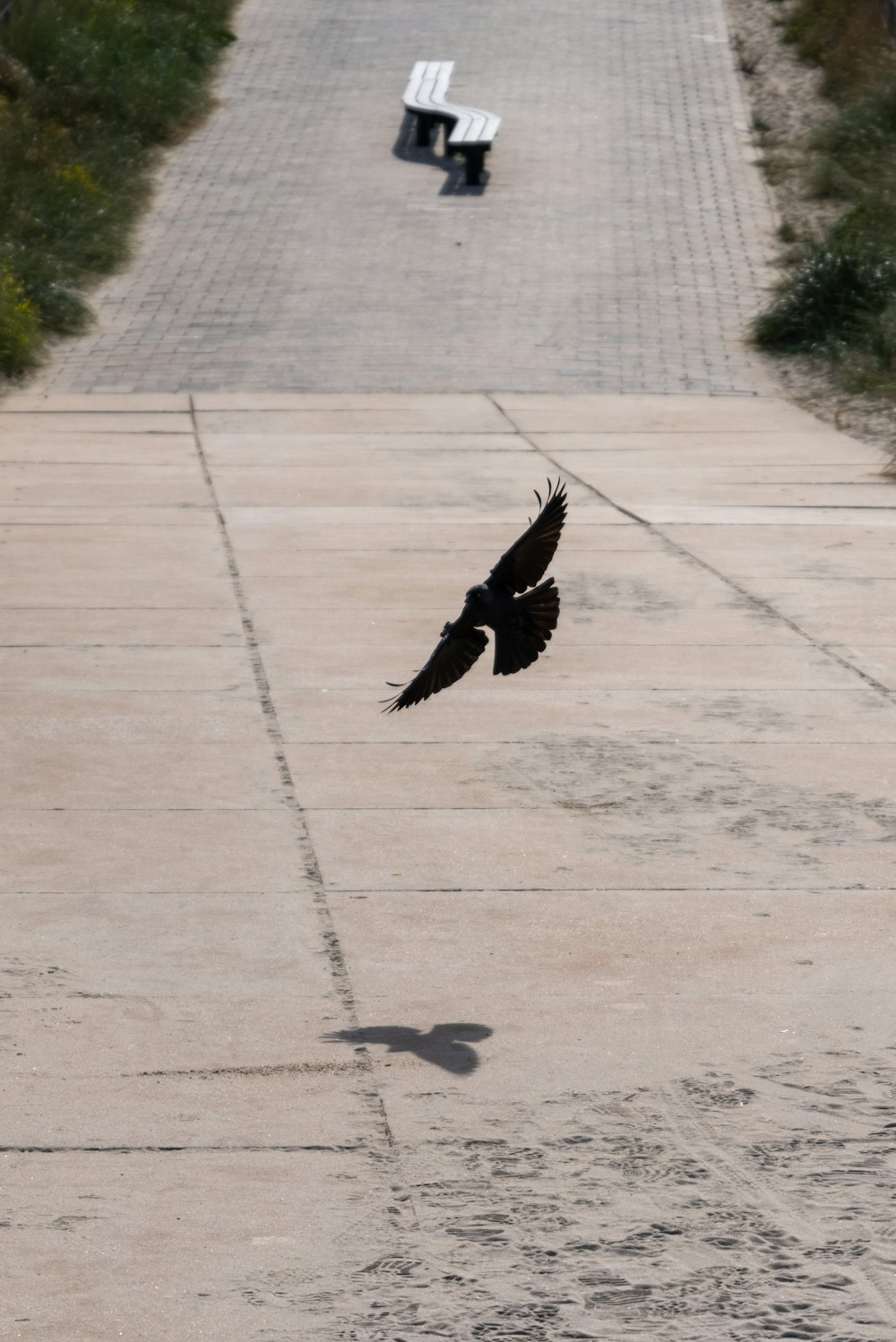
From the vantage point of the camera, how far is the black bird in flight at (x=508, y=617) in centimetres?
456

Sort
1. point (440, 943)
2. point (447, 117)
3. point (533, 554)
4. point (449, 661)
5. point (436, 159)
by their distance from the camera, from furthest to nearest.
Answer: point (436, 159), point (447, 117), point (440, 943), point (533, 554), point (449, 661)

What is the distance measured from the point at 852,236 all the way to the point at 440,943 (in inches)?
534

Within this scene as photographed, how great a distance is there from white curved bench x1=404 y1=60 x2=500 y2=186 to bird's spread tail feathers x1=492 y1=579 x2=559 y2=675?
637 inches

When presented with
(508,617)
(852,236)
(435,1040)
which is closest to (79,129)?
(852,236)

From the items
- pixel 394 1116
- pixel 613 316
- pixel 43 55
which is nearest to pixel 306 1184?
pixel 394 1116

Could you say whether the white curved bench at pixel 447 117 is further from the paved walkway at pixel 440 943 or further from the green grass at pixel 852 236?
the paved walkway at pixel 440 943

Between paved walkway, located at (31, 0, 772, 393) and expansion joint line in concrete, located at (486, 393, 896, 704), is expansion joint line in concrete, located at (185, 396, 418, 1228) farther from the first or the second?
paved walkway, located at (31, 0, 772, 393)

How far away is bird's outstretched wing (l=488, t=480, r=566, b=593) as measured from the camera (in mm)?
4562

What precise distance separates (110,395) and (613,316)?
16.5 feet

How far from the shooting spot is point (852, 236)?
56.3 ft

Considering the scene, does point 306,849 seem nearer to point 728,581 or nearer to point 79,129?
point 728,581

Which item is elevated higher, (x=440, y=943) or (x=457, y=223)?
(x=440, y=943)

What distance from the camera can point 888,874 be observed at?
18.6 ft

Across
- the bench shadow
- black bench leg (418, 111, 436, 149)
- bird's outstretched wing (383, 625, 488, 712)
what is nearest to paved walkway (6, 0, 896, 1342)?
bird's outstretched wing (383, 625, 488, 712)
